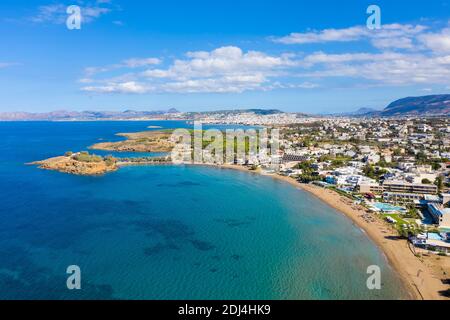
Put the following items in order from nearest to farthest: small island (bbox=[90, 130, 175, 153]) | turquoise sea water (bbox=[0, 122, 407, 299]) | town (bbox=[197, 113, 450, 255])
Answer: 1. turquoise sea water (bbox=[0, 122, 407, 299])
2. town (bbox=[197, 113, 450, 255])
3. small island (bbox=[90, 130, 175, 153])

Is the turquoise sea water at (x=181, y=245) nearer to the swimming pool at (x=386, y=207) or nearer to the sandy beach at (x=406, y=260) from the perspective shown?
the sandy beach at (x=406, y=260)

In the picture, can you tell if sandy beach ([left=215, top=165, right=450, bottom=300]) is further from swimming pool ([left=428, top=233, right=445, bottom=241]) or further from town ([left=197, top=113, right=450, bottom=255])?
swimming pool ([left=428, top=233, right=445, bottom=241])

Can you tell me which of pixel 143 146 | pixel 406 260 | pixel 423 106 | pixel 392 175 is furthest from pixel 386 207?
pixel 423 106

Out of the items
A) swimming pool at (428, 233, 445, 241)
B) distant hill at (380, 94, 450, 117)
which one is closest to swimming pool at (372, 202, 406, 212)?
swimming pool at (428, 233, 445, 241)
